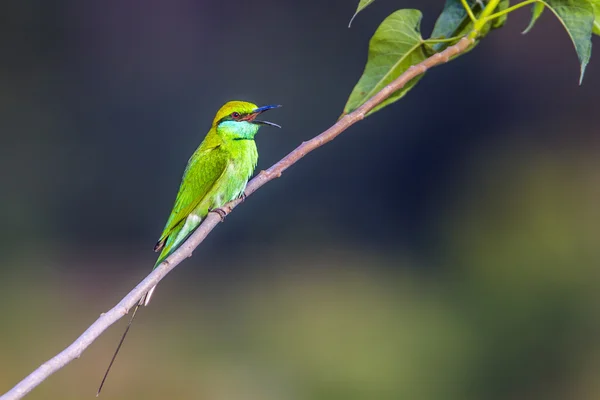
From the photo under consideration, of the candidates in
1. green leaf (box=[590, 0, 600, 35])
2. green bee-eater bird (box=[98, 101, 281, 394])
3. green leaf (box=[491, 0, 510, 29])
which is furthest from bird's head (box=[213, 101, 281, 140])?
green leaf (box=[590, 0, 600, 35])

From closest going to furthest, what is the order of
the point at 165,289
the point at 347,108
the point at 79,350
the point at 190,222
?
the point at 79,350
the point at 347,108
the point at 190,222
the point at 165,289

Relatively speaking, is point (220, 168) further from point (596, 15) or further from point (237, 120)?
point (596, 15)

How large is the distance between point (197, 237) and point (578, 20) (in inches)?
20.4

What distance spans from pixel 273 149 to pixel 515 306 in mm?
1287

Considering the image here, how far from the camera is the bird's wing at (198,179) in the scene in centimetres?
134

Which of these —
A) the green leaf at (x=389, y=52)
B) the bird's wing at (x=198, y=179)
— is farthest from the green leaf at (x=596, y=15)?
the bird's wing at (x=198, y=179)

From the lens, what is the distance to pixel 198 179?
138 cm

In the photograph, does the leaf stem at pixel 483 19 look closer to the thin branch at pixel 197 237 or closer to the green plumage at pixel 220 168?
the thin branch at pixel 197 237

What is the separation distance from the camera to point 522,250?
3002mm

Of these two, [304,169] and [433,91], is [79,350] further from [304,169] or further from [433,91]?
[433,91]

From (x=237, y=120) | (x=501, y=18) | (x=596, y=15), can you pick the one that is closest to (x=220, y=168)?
(x=237, y=120)

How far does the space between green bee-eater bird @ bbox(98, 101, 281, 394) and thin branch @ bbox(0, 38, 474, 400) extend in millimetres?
383

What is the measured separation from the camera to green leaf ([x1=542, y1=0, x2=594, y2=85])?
29.5 inches

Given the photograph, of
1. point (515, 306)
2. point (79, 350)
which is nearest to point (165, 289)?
point (515, 306)
